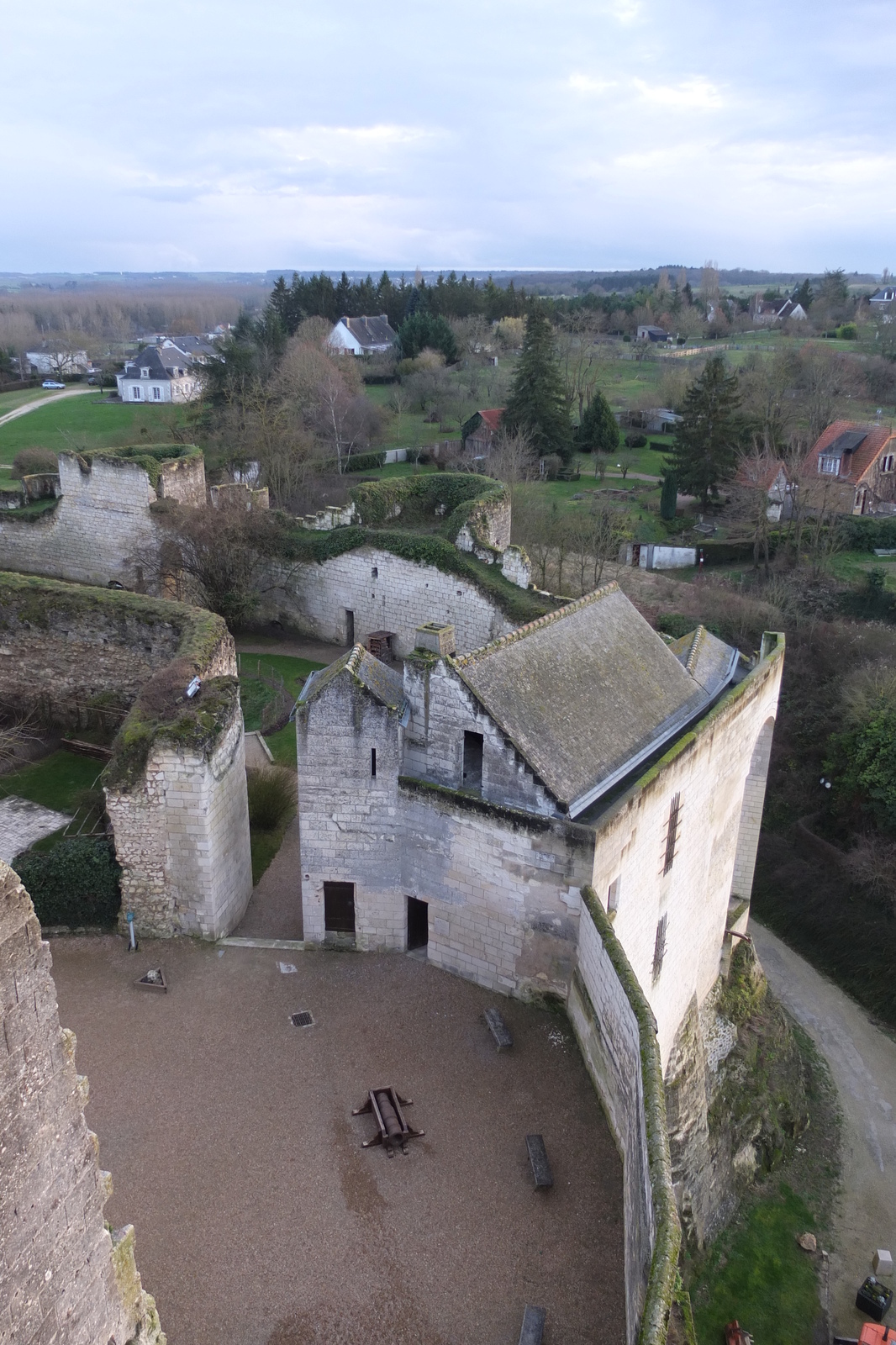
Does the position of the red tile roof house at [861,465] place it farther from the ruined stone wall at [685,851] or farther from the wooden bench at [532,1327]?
the wooden bench at [532,1327]

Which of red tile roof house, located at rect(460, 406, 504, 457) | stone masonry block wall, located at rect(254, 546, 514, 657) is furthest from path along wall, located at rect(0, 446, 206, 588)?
red tile roof house, located at rect(460, 406, 504, 457)

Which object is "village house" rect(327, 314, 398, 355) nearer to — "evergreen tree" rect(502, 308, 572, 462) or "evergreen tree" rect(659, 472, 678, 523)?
"evergreen tree" rect(502, 308, 572, 462)

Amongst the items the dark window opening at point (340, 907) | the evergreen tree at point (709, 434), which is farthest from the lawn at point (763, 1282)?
the evergreen tree at point (709, 434)

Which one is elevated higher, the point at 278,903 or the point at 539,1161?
the point at 539,1161

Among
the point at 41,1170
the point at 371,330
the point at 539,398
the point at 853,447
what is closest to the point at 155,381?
the point at 371,330

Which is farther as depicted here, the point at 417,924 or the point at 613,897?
the point at 417,924

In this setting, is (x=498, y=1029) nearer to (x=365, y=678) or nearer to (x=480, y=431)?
(x=365, y=678)

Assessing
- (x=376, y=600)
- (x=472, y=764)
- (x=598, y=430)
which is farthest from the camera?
(x=598, y=430)
